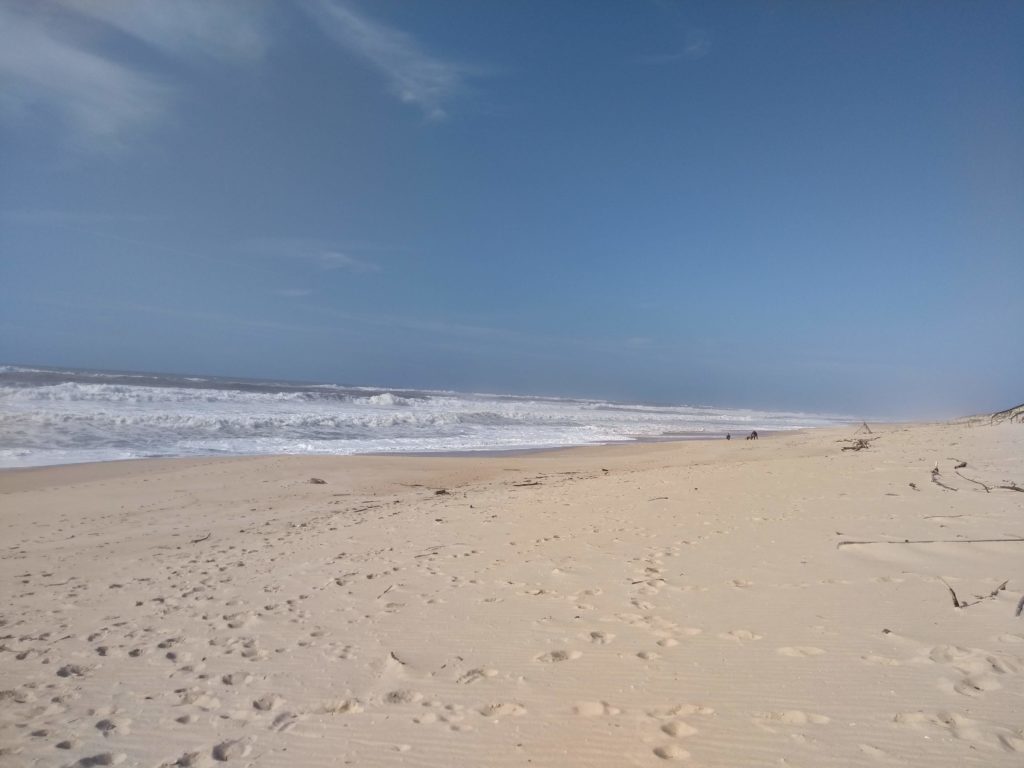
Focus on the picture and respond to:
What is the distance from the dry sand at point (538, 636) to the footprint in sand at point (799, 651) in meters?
0.02

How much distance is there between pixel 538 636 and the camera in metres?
4.21

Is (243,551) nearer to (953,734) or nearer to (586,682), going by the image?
(586,682)

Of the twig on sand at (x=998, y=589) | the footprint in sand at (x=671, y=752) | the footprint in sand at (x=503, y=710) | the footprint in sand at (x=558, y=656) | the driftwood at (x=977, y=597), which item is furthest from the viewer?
the twig on sand at (x=998, y=589)

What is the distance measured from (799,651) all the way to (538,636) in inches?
66.9

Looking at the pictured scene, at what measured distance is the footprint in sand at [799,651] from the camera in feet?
11.6

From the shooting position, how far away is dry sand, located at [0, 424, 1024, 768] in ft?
9.70

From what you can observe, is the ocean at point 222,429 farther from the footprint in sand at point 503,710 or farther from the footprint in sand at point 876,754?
the footprint in sand at point 876,754

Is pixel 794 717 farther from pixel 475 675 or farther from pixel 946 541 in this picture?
pixel 946 541

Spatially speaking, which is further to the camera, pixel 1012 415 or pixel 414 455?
pixel 1012 415

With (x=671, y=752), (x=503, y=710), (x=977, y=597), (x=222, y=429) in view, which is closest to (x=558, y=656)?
(x=503, y=710)

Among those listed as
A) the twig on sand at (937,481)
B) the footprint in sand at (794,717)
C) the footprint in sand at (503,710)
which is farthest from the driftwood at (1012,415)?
the footprint in sand at (503,710)

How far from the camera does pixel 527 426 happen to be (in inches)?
1272

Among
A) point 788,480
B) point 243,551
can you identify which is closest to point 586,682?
point 243,551

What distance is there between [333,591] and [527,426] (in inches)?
1058
